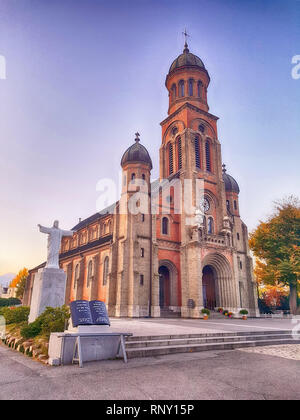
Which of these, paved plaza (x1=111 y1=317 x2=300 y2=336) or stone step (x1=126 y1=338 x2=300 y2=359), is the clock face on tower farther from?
stone step (x1=126 y1=338 x2=300 y2=359)

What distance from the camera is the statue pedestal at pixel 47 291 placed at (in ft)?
36.6

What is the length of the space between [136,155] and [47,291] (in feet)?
75.7

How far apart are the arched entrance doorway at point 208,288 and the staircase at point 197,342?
60.5ft

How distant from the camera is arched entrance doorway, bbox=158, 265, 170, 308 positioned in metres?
28.9

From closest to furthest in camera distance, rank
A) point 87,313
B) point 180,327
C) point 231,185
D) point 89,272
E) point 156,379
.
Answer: point 156,379 < point 87,313 < point 180,327 < point 89,272 < point 231,185

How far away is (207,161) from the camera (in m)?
34.9

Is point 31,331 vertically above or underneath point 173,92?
underneath

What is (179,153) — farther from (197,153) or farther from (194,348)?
(194,348)

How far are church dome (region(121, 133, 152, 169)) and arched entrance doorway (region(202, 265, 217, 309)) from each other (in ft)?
49.0

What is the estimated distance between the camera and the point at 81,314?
26.4 ft

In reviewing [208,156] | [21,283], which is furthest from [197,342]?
[21,283]
